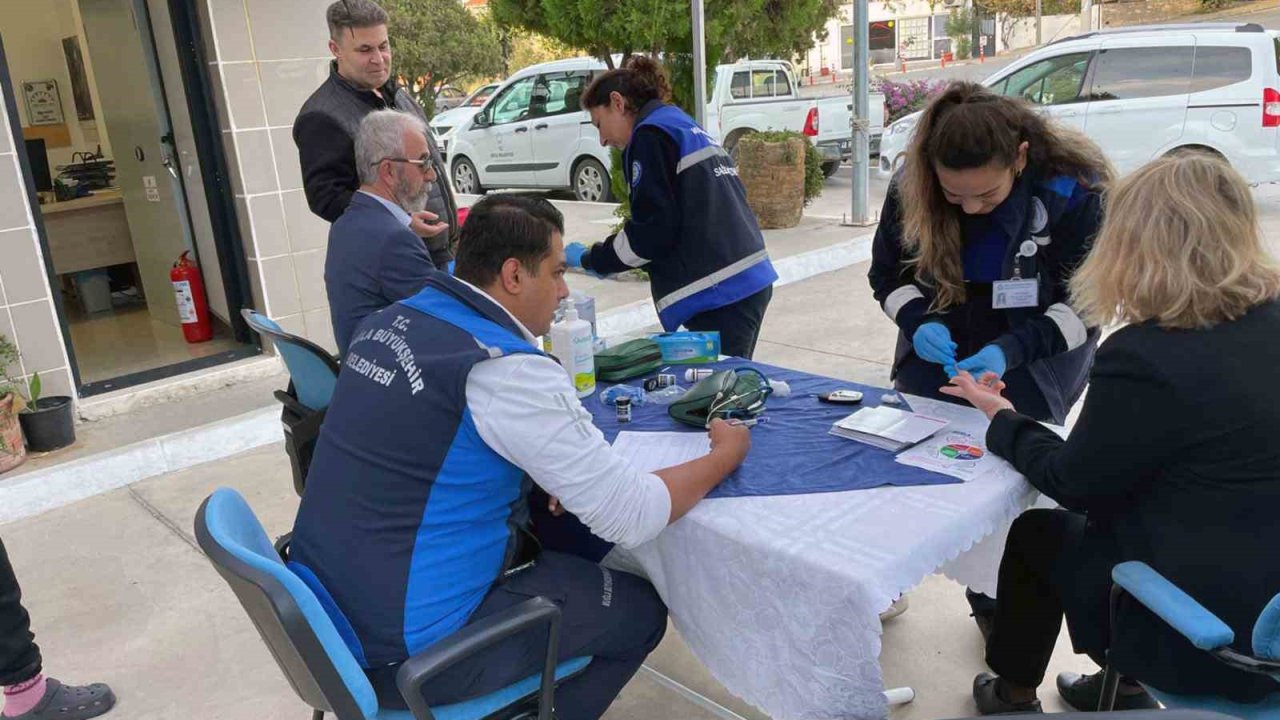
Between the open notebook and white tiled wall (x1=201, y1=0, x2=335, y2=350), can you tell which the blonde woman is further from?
white tiled wall (x1=201, y1=0, x2=335, y2=350)

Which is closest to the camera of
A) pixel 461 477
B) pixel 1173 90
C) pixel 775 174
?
pixel 461 477

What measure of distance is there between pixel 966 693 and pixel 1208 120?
742cm

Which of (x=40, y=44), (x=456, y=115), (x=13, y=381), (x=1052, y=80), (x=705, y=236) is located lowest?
(x=13, y=381)

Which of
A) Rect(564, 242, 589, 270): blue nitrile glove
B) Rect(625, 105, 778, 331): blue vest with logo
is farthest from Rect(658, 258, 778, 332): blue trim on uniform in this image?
Rect(564, 242, 589, 270): blue nitrile glove

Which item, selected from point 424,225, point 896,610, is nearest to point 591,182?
point 424,225

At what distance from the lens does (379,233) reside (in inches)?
104

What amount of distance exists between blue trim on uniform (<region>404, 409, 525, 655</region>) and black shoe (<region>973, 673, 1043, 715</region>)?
1.33 meters

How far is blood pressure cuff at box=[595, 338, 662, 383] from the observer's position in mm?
2693

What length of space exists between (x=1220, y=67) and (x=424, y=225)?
25.6ft

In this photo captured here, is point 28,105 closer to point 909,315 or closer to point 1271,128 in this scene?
point 909,315

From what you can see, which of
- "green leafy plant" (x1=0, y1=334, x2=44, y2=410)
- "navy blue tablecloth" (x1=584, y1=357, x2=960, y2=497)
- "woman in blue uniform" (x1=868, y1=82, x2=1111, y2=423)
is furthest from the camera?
"green leafy plant" (x1=0, y1=334, x2=44, y2=410)

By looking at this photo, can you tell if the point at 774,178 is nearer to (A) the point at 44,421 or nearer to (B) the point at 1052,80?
(B) the point at 1052,80

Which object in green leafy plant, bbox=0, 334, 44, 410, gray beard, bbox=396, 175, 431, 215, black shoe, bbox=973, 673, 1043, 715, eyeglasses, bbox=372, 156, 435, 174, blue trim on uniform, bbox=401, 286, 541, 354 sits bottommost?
black shoe, bbox=973, 673, 1043, 715

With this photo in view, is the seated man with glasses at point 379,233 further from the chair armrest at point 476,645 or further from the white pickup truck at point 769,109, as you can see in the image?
the white pickup truck at point 769,109
